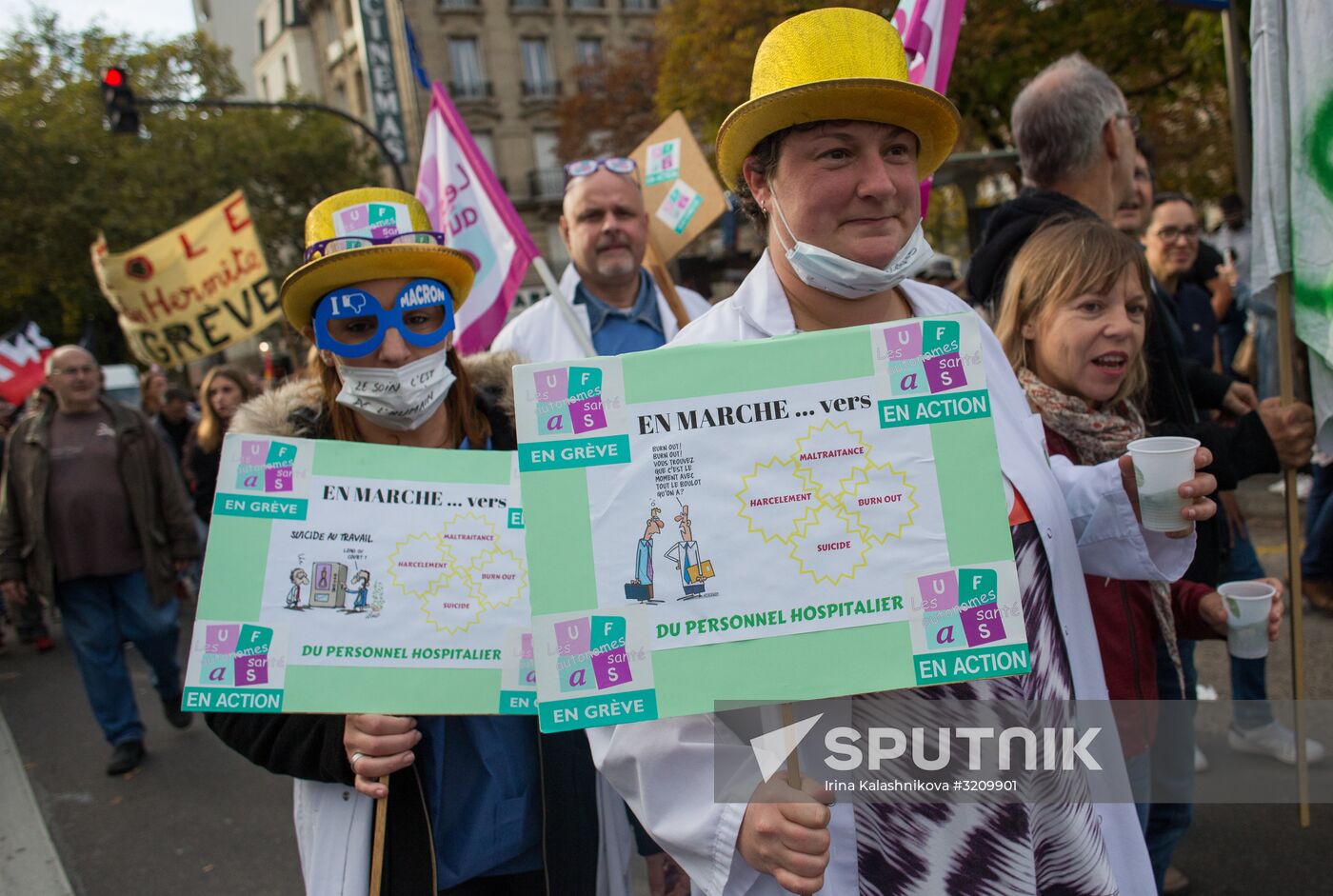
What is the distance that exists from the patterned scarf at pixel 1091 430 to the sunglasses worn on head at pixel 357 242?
156cm

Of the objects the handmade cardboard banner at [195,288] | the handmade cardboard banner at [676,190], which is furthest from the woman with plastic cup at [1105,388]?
the handmade cardboard banner at [195,288]

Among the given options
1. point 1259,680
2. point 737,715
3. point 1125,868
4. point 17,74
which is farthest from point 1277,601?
point 17,74

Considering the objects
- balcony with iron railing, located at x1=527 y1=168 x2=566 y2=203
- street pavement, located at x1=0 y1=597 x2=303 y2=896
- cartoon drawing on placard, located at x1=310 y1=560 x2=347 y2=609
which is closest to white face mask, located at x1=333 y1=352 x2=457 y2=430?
cartoon drawing on placard, located at x1=310 y1=560 x2=347 y2=609

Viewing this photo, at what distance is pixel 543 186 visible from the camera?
129 ft

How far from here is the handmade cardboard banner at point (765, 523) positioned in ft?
4.55

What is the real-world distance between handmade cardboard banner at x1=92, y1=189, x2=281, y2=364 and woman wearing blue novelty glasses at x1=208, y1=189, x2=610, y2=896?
22.6 feet

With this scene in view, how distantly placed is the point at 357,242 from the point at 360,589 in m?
0.82

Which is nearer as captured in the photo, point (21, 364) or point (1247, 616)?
point (1247, 616)

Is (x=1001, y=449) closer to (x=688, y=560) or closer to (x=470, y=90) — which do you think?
(x=688, y=560)

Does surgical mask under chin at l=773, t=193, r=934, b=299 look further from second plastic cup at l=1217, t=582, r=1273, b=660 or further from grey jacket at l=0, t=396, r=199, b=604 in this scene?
grey jacket at l=0, t=396, r=199, b=604

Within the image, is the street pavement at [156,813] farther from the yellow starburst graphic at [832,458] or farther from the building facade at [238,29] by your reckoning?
the building facade at [238,29]

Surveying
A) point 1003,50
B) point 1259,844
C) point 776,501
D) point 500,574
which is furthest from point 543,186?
point 776,501

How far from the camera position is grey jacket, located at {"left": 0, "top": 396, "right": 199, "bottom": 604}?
222 inches

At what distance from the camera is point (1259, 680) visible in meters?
3.97
